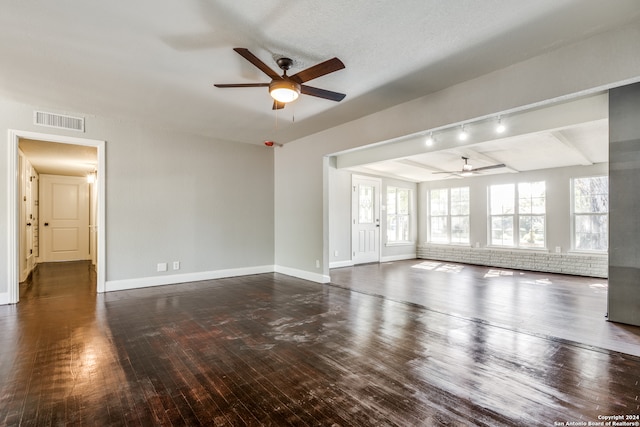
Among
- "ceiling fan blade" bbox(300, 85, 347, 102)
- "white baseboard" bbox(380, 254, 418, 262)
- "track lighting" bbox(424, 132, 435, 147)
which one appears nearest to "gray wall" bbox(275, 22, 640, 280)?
"track lighting" bbox(424, 132, 435, 147)

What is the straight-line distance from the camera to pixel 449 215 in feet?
30.1

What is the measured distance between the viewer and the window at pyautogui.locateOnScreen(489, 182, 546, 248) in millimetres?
7520

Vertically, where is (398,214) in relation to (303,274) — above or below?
above

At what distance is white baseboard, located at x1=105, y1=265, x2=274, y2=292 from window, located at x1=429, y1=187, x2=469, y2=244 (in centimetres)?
527

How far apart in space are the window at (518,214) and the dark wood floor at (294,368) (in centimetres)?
383

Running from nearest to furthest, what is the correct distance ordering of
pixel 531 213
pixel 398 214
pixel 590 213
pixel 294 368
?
pixel 294 368, pixel 590 213, pixel 531 213, pixel 398 214

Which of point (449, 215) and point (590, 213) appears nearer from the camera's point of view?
point (590, 213)

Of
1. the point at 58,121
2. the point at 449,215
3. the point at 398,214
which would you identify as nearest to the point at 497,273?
the point at 449,215

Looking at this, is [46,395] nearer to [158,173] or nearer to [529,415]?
[529,415]

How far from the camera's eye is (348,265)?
310 inches

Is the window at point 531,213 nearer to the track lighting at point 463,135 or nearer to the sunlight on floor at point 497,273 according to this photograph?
the sunlight on floor at point 497,273

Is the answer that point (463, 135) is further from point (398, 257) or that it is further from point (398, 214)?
point (398, 257)

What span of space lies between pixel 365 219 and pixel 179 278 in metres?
4.71

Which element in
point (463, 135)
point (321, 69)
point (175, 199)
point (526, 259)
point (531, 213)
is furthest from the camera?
point (531, 213)
